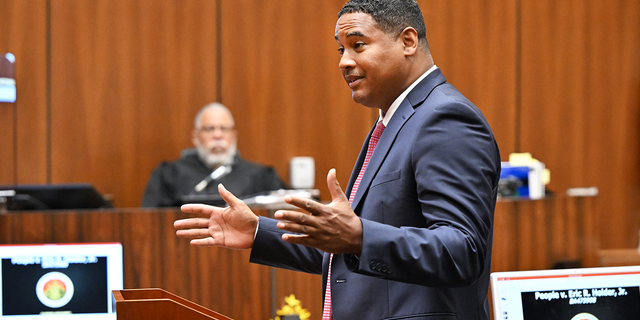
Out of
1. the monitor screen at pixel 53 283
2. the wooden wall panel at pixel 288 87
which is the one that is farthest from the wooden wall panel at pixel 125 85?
the monitor screen at pixel 53 283

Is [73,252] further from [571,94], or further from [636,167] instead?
[636,167]

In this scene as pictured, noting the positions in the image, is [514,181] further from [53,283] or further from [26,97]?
[26,97]

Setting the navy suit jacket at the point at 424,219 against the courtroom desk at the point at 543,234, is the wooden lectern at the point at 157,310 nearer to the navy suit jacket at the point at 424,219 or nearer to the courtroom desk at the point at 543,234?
the navy suit jacket at the point at 424,219

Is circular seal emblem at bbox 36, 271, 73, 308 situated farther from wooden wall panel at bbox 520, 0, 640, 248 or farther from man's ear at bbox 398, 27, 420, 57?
wooden wall panel at bbox 520, 0, 640, 248

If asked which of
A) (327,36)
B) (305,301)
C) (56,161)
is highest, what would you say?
(327,36)

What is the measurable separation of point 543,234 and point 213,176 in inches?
88.3

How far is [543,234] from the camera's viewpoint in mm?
3266

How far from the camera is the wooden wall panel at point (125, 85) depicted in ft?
16.2

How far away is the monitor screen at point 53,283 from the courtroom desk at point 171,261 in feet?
0.89

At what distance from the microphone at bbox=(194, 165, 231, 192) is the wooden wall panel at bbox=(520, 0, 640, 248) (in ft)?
8.28

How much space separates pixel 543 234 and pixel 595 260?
0.39 metres

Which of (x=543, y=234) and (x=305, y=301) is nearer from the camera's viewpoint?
(x=305, y=301)

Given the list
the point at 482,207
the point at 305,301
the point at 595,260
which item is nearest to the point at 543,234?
the point at 595,260

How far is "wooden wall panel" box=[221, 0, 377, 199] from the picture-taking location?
518 cm
